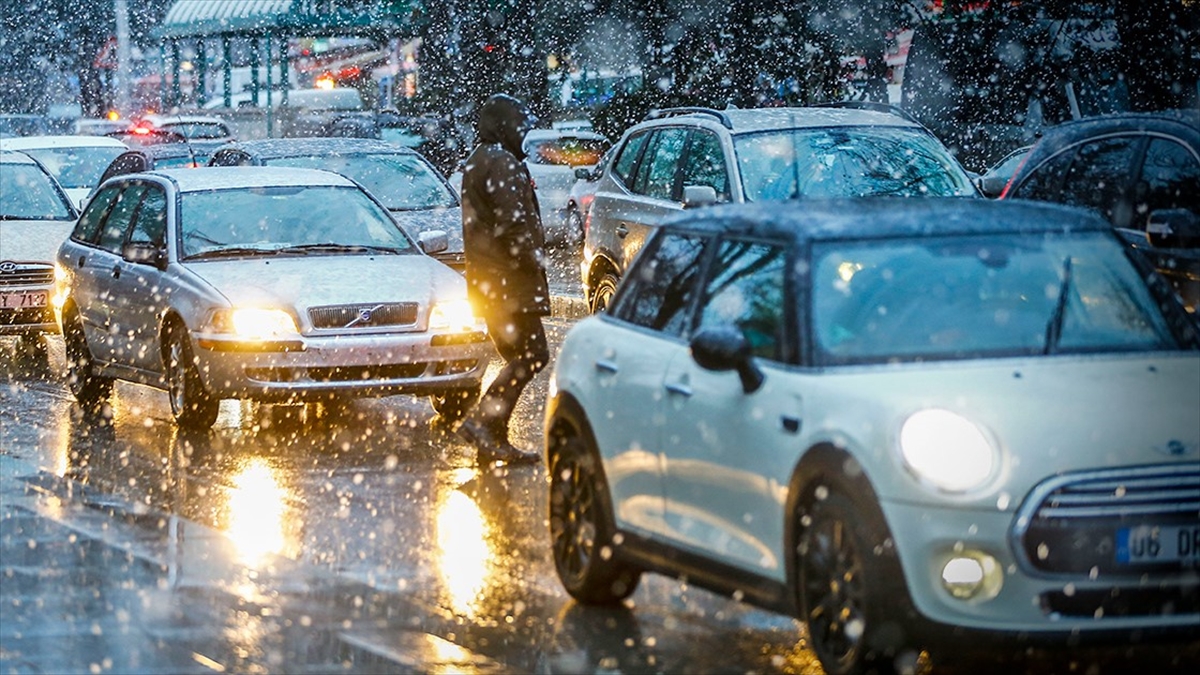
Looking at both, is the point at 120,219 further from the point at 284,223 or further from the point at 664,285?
the point at 664,285

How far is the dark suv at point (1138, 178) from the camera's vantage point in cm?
1122

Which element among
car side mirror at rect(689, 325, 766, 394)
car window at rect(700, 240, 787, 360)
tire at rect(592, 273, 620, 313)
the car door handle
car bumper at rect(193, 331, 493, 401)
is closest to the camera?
car side mirror at rect(689, 325, 766, 394)

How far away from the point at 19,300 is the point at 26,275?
23 centimetres

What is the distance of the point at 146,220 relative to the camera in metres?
14.8

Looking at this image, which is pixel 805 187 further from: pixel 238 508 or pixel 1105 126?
pixel 238 508

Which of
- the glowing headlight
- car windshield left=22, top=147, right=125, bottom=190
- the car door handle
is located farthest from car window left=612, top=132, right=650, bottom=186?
car windshield left=22, top=147, right=125, bottom=190

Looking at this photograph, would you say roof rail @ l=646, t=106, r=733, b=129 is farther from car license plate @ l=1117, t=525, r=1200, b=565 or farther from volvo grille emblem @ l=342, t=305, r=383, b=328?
car license plate @ l=1117, t=525, r=1200, b=565

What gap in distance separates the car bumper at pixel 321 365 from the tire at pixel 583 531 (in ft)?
14.8

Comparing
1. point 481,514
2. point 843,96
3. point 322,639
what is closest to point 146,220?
point 481,514

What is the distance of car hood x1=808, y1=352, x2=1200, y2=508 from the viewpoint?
6.45m

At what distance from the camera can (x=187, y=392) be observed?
1341 centimetres

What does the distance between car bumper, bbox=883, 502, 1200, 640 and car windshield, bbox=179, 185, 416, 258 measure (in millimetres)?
8203

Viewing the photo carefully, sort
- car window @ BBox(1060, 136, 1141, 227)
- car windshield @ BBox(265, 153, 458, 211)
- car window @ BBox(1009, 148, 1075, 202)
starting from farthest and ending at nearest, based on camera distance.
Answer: car windshield @ BBox(265, 153, 458, 211)
car window @ BBox(1009, 148, 1075, 202)
car window @ BBox(1060, 136, 1141, 227)

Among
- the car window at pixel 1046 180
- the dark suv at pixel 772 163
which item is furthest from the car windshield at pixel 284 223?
the car window at pixel 1046 180
